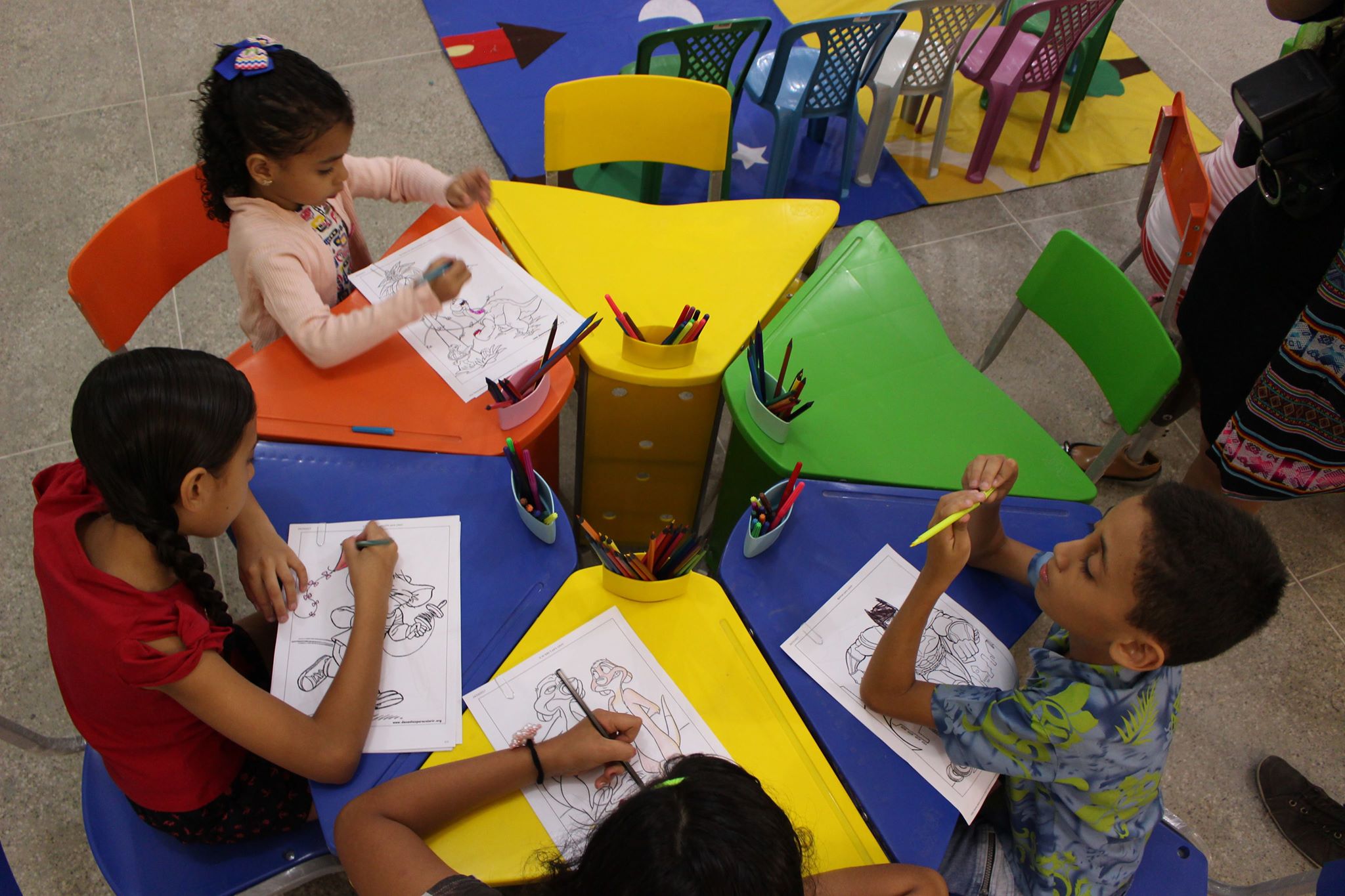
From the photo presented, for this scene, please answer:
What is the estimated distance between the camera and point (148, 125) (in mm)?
3111

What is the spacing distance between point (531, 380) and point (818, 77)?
191cm

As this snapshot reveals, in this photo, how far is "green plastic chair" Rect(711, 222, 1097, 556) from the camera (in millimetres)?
1626

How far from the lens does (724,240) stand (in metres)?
1.91

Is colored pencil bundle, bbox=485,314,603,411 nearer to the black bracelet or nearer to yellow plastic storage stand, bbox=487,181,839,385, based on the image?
yellow plastic storage stand, bbox=487,181,839,385

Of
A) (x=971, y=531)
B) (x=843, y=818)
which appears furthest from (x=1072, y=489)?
(x=843, y=818)

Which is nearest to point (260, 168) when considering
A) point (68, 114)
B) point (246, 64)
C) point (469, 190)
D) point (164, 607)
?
point (246, 64)

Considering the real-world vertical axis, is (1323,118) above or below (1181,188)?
above

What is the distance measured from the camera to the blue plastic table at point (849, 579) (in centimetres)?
122

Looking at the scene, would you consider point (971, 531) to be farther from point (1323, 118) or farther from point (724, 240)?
point (1323, 118)

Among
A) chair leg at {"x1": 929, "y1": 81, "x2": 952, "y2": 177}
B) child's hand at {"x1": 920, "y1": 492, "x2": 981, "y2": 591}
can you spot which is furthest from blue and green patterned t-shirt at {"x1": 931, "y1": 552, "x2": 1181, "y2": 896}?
chair leg at {"x1": 929, "y1": 81, "x2": 952, "y2": 177}

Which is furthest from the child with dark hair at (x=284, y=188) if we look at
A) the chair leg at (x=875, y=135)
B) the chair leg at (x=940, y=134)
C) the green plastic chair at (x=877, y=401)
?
the chair leg at (x=940, y=134)

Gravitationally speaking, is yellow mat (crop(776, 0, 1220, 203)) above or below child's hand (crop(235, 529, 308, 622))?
below

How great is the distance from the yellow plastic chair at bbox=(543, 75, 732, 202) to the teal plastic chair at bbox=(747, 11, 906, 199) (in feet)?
2.32

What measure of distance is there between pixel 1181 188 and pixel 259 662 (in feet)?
7.05
